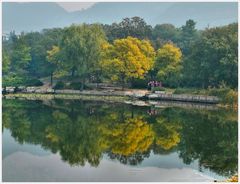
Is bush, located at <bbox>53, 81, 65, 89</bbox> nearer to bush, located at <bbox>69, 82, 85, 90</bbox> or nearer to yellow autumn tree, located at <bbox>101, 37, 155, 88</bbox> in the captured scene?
bush, located at <bbox>69, 82, 85, 90</bbox>

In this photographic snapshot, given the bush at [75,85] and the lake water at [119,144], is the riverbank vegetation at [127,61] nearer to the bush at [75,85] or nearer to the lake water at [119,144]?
the bush at [75,85]

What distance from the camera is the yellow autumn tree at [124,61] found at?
113ft

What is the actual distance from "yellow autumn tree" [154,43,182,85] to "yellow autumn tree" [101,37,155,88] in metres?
0.76

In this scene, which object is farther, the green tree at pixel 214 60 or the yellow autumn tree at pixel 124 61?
the yellow autumn tree at pixel 124 61

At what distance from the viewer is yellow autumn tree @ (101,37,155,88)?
34.4 metres

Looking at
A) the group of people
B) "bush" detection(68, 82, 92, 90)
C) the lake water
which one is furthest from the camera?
"bush" detection(68, 82, 92, 90)

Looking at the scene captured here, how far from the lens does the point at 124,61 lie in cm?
3484

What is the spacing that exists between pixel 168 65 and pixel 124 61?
317 centimetres

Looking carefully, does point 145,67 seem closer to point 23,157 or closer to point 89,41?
point 89,41

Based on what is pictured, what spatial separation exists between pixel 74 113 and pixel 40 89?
1297cm

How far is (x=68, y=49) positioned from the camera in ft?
120

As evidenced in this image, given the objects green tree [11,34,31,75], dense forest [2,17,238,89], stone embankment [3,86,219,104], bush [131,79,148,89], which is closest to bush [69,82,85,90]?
dense forest [2,17,238,89]

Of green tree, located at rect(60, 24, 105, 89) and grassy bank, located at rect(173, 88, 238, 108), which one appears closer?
grassy bank, located at rect(173, 88, 238, 108)

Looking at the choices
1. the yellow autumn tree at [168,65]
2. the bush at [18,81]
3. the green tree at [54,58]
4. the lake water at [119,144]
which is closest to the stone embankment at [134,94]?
the bush at [18,81]
